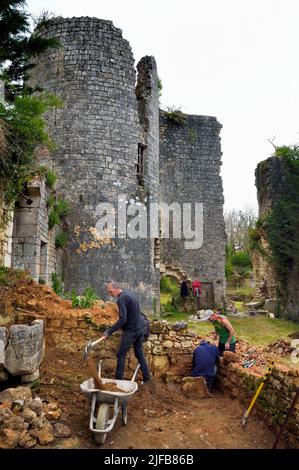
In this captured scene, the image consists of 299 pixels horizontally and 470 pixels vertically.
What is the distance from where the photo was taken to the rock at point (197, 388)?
21.4ft

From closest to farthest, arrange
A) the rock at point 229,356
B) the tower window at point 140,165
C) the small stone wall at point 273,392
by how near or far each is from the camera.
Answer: the small stone wall at point 273,392, the rock at point 229,356, the tower window at point 140,165

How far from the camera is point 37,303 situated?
277 inches

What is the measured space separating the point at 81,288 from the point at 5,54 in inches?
269

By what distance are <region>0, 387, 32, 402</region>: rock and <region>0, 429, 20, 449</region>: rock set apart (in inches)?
25.1

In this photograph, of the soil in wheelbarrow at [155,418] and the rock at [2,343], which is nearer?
the soil in wheelbarrow at [155,418]

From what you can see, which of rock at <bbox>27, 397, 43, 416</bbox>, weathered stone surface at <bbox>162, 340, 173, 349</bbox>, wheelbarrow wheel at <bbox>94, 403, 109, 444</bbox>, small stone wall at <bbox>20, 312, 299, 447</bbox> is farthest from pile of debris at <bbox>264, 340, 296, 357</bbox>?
rock at <bbox>27, 397, 43, 416</bbox>

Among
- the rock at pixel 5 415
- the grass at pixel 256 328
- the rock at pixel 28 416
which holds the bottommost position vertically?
the grass at pixel 256 328

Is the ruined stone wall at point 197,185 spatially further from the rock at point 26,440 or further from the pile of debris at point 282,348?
the rock at point 26,440

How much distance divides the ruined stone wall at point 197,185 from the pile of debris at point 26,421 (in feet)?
49.2

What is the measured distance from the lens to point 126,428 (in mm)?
5105

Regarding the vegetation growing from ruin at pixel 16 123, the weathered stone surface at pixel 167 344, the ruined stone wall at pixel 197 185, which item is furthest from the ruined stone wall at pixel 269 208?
the vegetation growing from ruin at pixel 16 123

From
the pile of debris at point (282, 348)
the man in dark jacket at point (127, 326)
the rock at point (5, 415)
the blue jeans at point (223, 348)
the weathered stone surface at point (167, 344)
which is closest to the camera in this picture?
the rock at point (5, 415)

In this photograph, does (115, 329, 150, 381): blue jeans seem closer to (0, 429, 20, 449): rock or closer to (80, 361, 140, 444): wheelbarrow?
(80, 361, 140, 444): wheelbarrow
